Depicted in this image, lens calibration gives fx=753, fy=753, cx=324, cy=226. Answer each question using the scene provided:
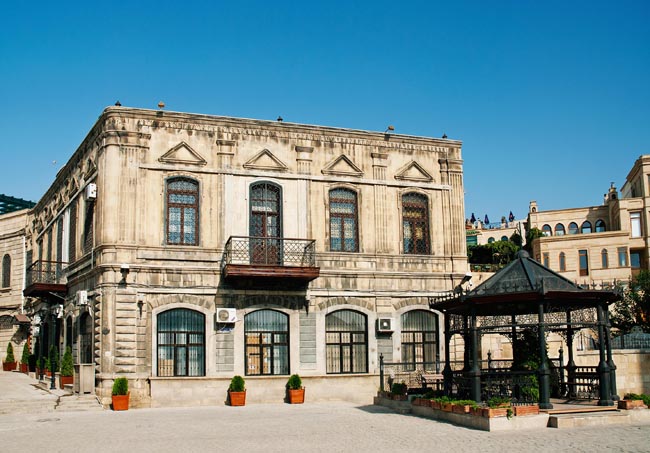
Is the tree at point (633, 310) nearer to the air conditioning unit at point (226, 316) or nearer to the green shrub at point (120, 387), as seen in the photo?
Answer: the air conditioning unit at point (226, 316)

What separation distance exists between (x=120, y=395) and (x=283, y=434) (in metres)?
7.40

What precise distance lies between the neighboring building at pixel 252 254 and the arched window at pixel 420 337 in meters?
0.05

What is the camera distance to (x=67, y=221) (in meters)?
28.7

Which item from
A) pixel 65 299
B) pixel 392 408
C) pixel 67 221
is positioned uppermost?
pixel 67 221

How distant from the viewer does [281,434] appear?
15.8 meters

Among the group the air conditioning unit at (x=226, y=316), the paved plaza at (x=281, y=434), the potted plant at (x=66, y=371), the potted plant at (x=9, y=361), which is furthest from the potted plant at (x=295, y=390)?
the potted plant at (x=9, y=361)

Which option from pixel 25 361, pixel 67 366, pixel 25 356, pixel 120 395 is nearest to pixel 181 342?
pixel 120 395

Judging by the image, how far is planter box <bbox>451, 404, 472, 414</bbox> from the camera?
16153mm

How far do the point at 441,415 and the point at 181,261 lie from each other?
32.7 feet

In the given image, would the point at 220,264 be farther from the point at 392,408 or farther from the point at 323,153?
the point at 392,408

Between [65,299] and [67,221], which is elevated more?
[67,221]

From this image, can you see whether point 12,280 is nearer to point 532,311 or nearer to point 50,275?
point 50,275

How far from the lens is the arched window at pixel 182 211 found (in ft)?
78.2

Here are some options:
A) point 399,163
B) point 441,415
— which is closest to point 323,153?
point 399,163
